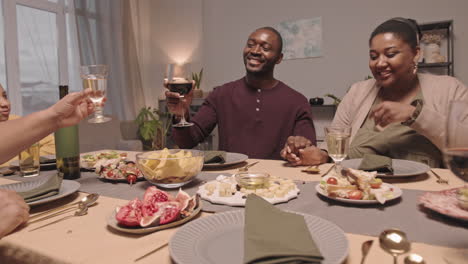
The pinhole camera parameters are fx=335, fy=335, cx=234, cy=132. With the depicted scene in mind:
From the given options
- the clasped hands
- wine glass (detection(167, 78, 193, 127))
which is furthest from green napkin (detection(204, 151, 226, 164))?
the clasped hands

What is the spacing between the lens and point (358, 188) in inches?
35.4

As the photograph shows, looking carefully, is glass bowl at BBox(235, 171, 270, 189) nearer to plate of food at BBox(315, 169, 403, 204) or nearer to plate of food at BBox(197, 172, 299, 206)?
plate of food at BBox(197, 172, 299, 206)

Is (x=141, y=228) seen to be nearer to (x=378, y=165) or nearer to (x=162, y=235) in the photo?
(x=162, y=235)

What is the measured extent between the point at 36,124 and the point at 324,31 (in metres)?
4.33

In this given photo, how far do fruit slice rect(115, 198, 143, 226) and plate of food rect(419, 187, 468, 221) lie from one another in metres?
0.63

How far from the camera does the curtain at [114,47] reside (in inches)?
194

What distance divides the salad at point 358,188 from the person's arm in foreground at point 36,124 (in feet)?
2.60

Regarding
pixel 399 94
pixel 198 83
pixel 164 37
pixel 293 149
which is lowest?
pixel 293 149

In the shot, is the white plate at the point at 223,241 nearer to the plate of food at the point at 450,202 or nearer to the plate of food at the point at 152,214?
the plate of food at the point at 152,214

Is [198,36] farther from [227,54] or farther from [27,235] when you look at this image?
[27,235]

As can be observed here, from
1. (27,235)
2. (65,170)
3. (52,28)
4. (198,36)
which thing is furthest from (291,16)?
(27,235)

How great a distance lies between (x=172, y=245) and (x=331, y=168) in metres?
0.93

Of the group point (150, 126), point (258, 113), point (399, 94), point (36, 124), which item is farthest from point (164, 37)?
point (36, 124)

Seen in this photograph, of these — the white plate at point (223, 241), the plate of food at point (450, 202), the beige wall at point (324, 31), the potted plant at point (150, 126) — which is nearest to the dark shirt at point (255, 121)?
the plate of food at point (450, 202)
